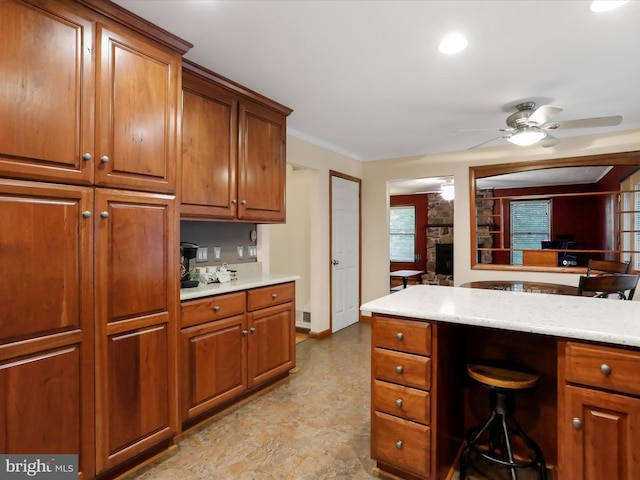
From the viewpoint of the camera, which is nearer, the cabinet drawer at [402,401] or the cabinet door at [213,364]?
the cabinet drawer at [402,401]

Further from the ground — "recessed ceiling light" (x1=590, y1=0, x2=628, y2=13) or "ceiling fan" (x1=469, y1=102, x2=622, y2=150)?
"recessed ceiling light" (x1=590, y1=0, x2=628, y2=13)

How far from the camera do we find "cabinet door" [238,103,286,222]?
2740 millimetres

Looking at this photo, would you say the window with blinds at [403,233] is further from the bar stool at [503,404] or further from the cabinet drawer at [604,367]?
the cabinet drawer at [604,367]

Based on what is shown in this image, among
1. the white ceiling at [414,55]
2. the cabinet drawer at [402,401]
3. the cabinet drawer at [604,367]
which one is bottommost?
the cabinet drawer at [402,401]

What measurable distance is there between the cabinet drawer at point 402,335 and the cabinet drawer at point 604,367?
0.55 metres

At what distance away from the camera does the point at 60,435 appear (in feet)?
5.10

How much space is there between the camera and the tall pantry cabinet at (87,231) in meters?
1.43

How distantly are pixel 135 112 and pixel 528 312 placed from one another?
217 cm

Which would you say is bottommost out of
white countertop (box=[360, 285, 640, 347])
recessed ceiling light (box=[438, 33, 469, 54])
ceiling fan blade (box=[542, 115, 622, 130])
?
white countertop (box=[360, 285, 640, 347])

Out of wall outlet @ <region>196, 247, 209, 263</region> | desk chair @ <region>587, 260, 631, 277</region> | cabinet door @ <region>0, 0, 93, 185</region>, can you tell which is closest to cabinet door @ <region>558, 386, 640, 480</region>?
cabinet door @ <region>0, 0, 93, 185</region>

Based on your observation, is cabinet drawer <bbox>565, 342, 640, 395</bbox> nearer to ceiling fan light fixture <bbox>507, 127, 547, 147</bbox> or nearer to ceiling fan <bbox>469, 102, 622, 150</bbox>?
ceiling fan <bbox>469, 102, 622, 150</bbox>

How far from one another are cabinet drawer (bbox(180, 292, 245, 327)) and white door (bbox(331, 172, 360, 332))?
7.12 feet

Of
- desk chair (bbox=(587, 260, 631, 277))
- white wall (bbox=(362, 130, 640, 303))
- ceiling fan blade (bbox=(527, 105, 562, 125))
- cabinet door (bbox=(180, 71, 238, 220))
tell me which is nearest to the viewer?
cabinet door (bbox=(180, 71, 238, 220))

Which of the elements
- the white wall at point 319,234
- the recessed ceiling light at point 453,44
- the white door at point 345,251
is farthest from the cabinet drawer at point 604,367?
the white door at point 345,251
